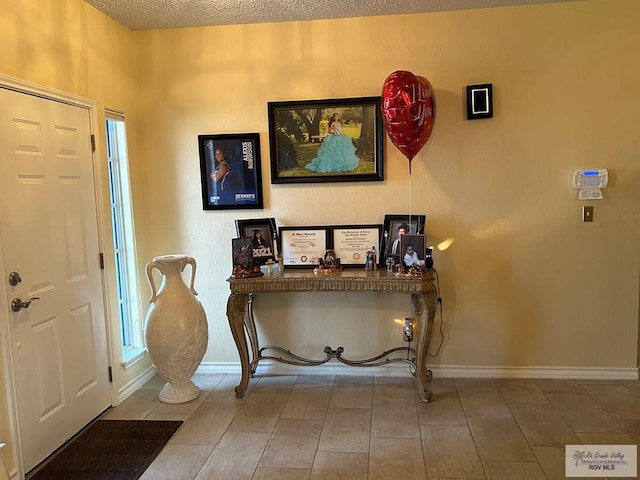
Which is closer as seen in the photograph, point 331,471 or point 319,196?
point 331,471

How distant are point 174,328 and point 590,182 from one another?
9.83 ft

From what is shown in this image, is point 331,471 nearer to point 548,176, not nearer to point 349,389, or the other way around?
point 349,389

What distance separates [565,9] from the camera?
334cm

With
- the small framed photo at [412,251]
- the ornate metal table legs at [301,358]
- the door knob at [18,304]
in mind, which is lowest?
the ornate metal table legs at [301,358]

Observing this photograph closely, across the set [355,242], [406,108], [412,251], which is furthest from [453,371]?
[406,108]

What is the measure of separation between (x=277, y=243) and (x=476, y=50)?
1957 mm

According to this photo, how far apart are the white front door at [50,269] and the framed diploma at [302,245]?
128cm

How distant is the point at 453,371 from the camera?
12.1 feet

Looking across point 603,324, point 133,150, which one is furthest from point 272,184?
point 603,324

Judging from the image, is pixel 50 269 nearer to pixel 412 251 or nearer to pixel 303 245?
pixel 303 245

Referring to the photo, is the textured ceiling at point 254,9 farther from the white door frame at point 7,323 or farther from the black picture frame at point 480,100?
the white door frame at point 7,323

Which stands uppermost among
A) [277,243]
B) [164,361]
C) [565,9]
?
[565,9]

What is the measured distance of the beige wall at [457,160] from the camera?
338cm

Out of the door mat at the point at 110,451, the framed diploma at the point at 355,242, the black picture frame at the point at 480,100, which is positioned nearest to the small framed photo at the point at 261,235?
the framed diploma at the point at 355,242
